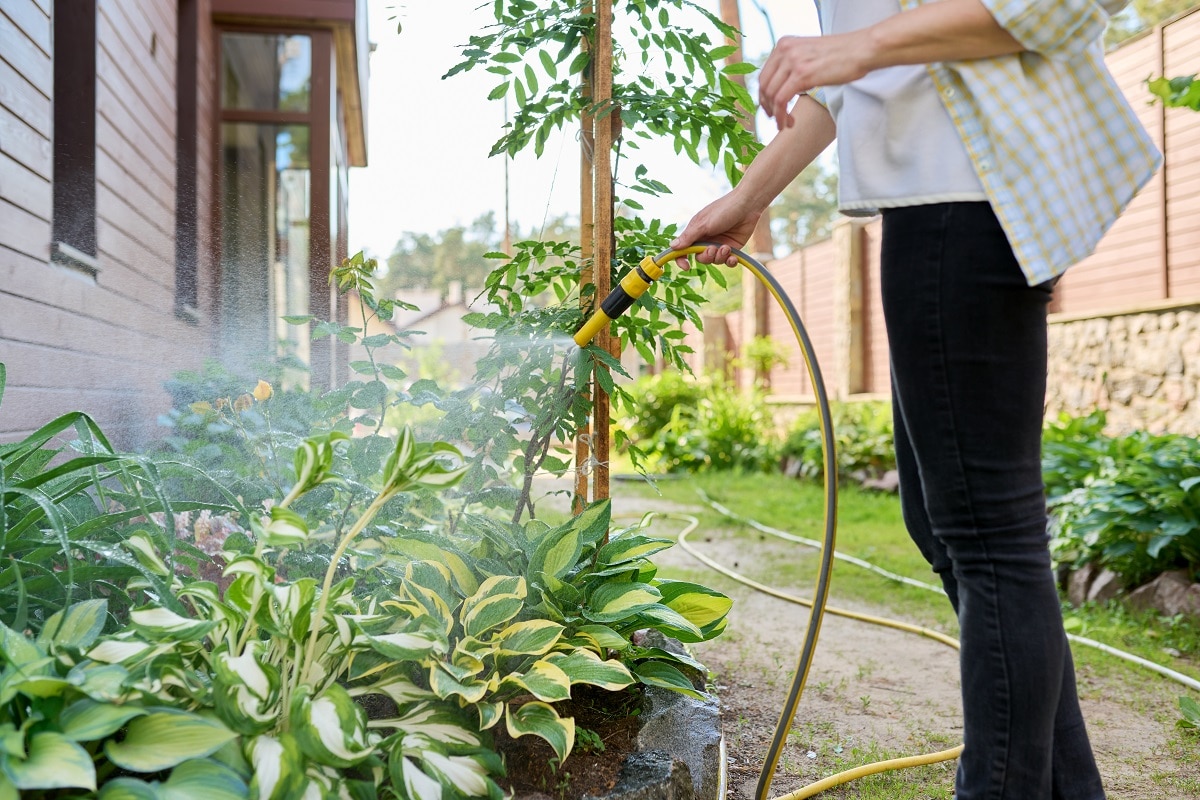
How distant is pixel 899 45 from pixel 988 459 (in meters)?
0.45

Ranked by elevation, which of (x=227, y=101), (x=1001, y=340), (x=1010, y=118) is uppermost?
(x=227, y=101)

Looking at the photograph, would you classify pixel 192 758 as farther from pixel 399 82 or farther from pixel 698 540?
pixel 698 540

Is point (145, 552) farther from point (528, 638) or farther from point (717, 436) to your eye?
point (717, 436)

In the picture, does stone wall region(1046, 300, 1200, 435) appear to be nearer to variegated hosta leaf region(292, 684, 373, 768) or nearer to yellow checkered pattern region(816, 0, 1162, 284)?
yellow checkered pattern region(816, 0, 1162, 284)

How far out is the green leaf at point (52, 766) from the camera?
2.49 ft

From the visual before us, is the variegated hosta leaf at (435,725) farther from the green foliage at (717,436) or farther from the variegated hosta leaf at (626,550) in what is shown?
the green foliage at (717,436)

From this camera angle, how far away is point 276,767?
2.88ft

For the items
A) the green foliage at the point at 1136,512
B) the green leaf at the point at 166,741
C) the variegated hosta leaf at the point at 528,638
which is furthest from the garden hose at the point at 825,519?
the green foliage at the point at 1136,512

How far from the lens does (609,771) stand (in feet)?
3.82

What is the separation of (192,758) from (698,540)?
3.59 m

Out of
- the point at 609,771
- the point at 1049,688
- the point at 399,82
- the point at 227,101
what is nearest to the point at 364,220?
the point at 399,82

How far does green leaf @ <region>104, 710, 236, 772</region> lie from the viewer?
33.0 inches

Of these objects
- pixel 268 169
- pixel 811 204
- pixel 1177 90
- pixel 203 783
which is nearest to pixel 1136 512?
pixel 1177 90

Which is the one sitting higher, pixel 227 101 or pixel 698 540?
pixel 227 101
